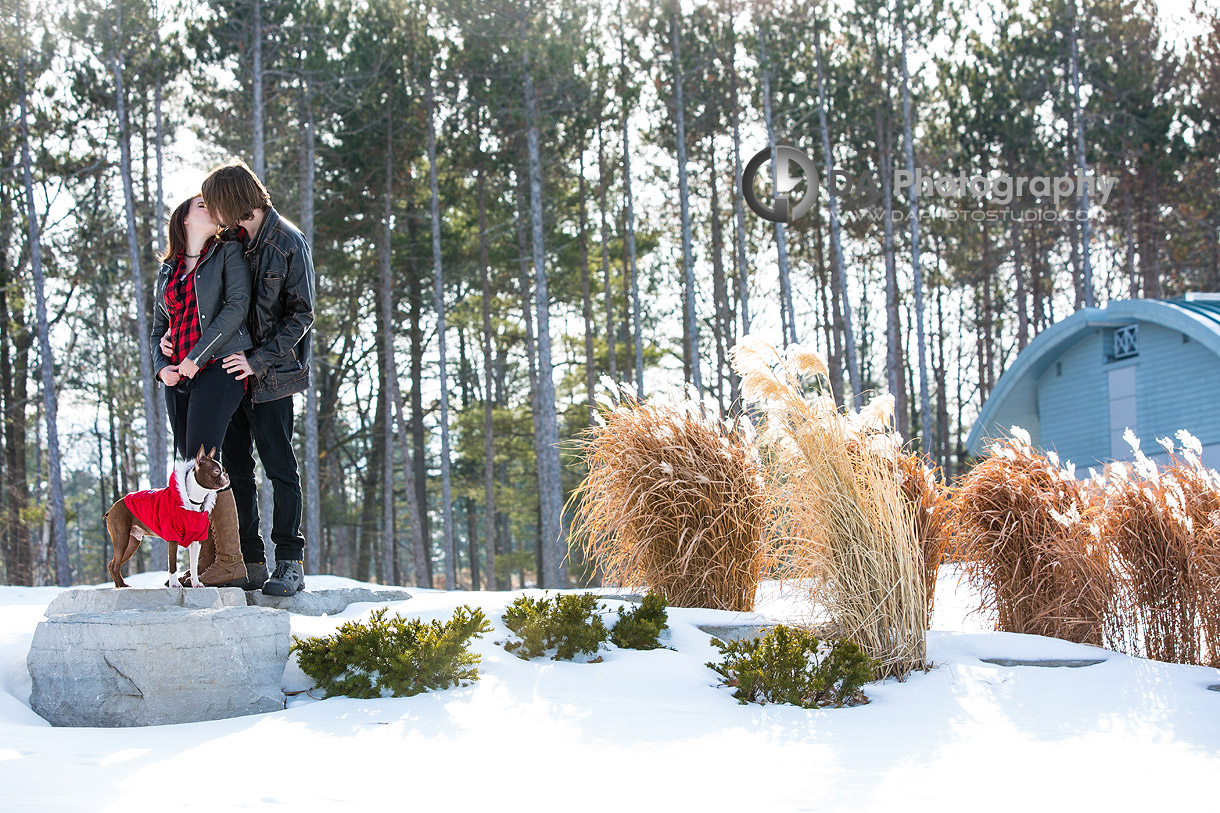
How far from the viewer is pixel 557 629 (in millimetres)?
3779

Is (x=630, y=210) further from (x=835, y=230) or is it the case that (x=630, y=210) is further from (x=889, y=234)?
(x=889, y=234)

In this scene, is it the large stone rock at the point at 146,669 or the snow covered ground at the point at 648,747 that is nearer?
the snow covered ground at the point at 648,747

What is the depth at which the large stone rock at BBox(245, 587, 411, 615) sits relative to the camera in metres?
3.88

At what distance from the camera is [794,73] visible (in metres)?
18.8

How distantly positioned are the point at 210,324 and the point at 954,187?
1948 centimetres

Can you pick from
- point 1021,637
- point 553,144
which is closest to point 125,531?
point 1021,637

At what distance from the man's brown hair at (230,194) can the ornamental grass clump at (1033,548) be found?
348cm

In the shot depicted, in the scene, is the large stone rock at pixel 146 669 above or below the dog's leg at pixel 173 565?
below

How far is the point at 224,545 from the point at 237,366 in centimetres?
72

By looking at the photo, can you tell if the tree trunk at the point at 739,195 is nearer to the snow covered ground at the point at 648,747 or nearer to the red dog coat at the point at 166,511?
the snow covered ground at the point at 648,747

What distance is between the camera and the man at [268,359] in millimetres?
3484

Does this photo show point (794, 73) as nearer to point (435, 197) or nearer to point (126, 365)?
point (435, 197)

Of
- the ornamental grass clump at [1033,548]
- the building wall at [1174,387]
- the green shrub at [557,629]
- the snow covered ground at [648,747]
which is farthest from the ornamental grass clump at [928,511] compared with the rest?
the building wall at [1174,387]

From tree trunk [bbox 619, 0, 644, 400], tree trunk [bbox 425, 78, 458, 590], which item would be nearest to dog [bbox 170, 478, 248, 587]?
tree trunk [bbox 425, 78, 458, 590]
